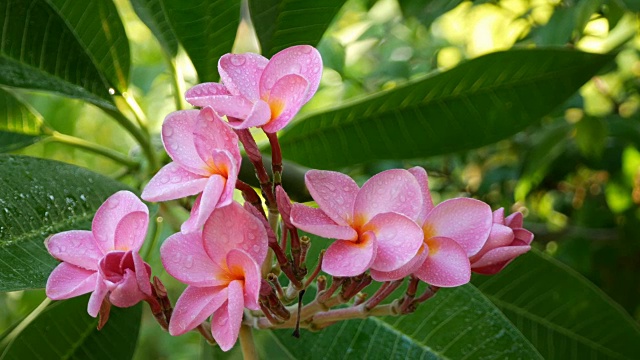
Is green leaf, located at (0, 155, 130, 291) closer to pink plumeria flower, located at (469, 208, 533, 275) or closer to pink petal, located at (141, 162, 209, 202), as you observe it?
pink petal, located at (141, 162, 209, 202)

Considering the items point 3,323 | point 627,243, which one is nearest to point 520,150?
point 627,243

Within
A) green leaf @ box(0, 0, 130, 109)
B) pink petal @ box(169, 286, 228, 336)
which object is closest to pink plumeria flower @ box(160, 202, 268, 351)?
pink petal @ box(169, 286, 228, 336)

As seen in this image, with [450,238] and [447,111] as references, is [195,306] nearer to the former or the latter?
[450,238]

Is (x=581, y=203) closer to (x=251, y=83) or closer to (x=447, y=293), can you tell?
(x=447, y=293)

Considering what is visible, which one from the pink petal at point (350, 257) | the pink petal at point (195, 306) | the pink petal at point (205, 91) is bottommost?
the pink petal at point (195, 306)

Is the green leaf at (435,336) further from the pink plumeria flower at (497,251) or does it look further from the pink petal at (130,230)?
the pink petal at (130,230)

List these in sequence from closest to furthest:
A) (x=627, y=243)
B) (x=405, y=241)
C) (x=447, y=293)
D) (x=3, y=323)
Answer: (x=405, y=241) → (x=447, y=293) → (x=627, y=243) → (x=3, y=323)

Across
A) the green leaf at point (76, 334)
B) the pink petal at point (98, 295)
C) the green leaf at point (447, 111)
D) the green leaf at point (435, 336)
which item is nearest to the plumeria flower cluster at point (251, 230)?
the pink petal at point (98, 295)
